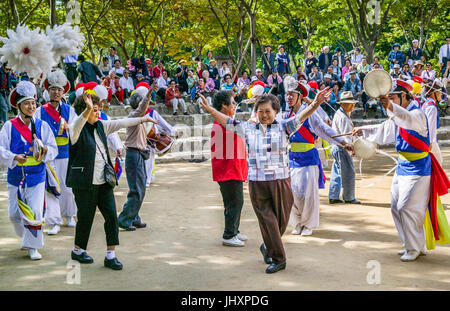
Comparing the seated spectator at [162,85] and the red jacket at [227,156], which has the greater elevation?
the seated spectator at [162,85]

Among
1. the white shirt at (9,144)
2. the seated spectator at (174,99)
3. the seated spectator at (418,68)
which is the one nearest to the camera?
the white shirt at (9,144)

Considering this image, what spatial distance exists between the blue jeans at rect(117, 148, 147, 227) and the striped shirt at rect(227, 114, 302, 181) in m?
2.40

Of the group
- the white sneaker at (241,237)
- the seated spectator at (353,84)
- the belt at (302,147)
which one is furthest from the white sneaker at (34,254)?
the seated spectator at (353,84)

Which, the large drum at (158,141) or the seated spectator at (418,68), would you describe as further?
the seated spectator at (418,68)

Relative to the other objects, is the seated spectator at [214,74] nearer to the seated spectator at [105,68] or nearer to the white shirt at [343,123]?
the seated spectator at [105,68]

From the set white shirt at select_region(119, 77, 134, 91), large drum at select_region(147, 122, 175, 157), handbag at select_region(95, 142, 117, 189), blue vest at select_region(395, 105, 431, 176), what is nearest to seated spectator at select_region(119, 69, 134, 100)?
white shirt at select_region(119, 77, 134, 91)

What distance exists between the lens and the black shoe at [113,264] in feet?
18.1

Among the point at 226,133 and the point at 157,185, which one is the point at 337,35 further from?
the point at 226,133

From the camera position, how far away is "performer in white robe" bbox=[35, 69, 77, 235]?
23.6 feet

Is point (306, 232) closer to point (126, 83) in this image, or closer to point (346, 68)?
point (126, 83)

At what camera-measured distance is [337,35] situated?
3183 cm

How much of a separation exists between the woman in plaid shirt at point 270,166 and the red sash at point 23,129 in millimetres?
2167

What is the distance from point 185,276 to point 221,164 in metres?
1.67

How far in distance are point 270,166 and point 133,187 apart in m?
2.68
